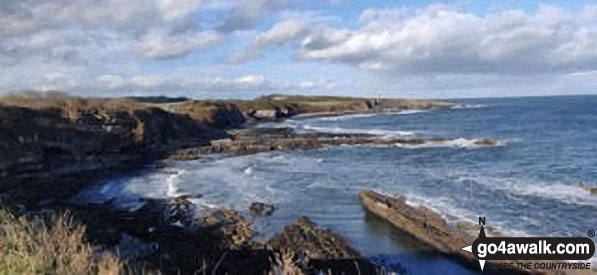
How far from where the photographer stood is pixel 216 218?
2225 cm

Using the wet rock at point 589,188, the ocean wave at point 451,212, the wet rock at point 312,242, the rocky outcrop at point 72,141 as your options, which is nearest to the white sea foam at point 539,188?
the wet rock at point 589,188

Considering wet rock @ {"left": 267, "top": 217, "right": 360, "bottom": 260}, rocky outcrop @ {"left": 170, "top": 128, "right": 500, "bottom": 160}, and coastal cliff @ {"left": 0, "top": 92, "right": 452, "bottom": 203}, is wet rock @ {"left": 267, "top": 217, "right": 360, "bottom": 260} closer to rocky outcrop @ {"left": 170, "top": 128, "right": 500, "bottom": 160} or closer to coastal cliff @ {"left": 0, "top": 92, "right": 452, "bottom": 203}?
coastal cliff @ {"left": 0, "top": 92, "right": 452, "bottom": 203}

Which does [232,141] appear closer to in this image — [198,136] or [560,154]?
[198,136]

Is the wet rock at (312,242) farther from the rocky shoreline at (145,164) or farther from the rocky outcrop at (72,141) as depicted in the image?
the rocky outcrop at (72,141)

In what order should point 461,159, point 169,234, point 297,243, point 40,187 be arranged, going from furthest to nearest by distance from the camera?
point 461,159 < point 40,187 < point 169,234 < point 297,243

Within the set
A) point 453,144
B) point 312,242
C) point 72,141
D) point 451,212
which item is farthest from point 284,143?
point 312,242

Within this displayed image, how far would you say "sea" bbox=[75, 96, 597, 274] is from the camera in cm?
1970

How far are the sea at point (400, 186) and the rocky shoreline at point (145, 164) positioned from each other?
1346mm

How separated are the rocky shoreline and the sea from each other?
1346 millimetres

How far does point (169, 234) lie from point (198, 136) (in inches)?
1682

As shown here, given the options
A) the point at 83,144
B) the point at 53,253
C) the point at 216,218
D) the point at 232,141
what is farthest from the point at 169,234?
the point at 232,141

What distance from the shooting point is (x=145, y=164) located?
41.5 meters

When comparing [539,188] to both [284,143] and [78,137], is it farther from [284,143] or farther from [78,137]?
[78,137]

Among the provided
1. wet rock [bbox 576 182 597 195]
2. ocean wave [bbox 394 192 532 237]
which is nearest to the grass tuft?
ocean wave [bbox 394 192 532 237]
